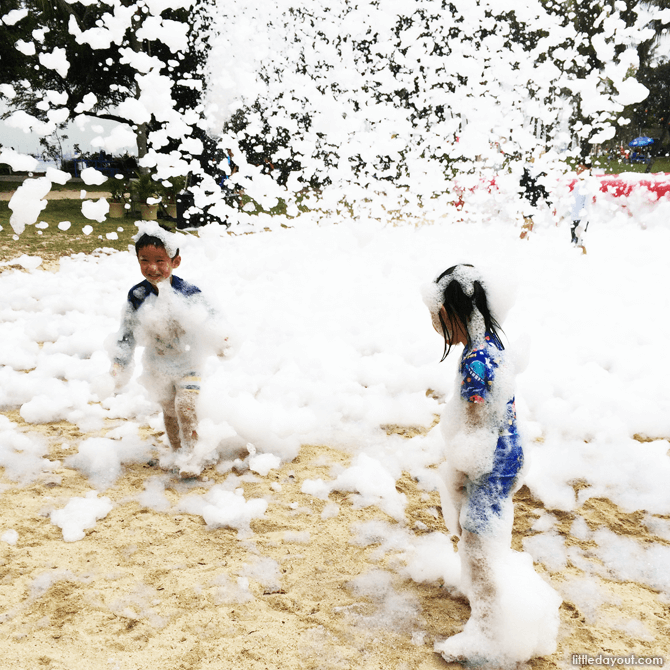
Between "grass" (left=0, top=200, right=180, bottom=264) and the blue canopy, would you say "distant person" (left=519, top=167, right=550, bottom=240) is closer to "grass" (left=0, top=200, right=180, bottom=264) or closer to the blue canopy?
"grass" (left=0, top=200, right=180, bottom=264)

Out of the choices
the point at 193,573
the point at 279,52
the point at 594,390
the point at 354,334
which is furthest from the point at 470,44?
the point at 193,573

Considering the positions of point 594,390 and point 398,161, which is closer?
point 594,390

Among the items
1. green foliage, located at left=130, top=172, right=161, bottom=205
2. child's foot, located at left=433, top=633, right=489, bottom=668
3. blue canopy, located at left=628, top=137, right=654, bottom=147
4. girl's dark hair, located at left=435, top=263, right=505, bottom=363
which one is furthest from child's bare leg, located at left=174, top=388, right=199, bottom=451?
blue canopy, located at left=628, top=137, right=654, bottom=147

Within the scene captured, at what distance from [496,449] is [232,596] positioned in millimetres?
1109

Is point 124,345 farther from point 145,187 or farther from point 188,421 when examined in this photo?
point 145,187

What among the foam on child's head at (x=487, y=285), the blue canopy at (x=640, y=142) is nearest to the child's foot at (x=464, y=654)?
the foam on child's head at (x=487, y=285)

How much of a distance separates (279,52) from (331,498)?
7312 mm

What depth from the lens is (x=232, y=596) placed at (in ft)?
6.34

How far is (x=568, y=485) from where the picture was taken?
269cm

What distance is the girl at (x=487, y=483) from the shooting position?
1628mm

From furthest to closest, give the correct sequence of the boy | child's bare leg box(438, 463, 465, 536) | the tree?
the tree, the boy, child's bare leg box(438, 463, 465, 536)

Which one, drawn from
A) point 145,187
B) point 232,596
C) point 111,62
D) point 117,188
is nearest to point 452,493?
point 232,596

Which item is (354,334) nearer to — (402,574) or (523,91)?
(402,574)

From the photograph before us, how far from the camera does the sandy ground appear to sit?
5.55 ft
